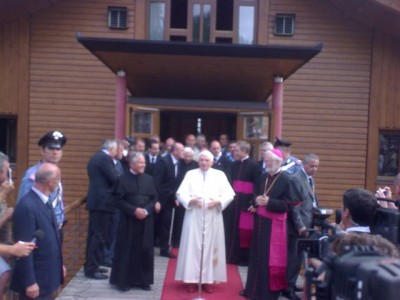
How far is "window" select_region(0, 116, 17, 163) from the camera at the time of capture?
44.5 ft

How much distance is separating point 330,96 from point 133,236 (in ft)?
23.5

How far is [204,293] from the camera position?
26.1ft

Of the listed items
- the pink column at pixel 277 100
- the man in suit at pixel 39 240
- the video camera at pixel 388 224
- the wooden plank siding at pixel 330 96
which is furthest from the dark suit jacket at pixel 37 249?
the wooden plank siding at pixel 330 96

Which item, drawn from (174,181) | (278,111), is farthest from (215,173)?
(278,111)

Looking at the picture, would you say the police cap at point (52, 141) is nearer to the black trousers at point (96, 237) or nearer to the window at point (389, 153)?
the black trousers at point (96, 237)

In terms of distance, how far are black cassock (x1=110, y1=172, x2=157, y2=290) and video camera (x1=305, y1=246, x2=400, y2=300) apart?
5.12 metres

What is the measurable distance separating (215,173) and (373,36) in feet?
23.1

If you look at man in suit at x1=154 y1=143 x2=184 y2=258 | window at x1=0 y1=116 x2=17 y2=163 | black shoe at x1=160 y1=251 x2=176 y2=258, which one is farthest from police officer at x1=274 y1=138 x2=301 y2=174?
window at x1=0 y1=116 x2=17 y2=163

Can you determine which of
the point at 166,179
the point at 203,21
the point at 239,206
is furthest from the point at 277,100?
the point at 203,21

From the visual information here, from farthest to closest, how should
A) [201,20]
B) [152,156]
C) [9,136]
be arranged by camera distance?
[9,136] → [201,20] → [152,156]

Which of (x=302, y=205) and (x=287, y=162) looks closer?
(x=302, y=205)

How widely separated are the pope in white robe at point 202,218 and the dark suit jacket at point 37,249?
273 cm

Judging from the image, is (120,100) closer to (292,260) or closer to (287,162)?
(287,162)

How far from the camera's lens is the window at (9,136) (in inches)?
535
